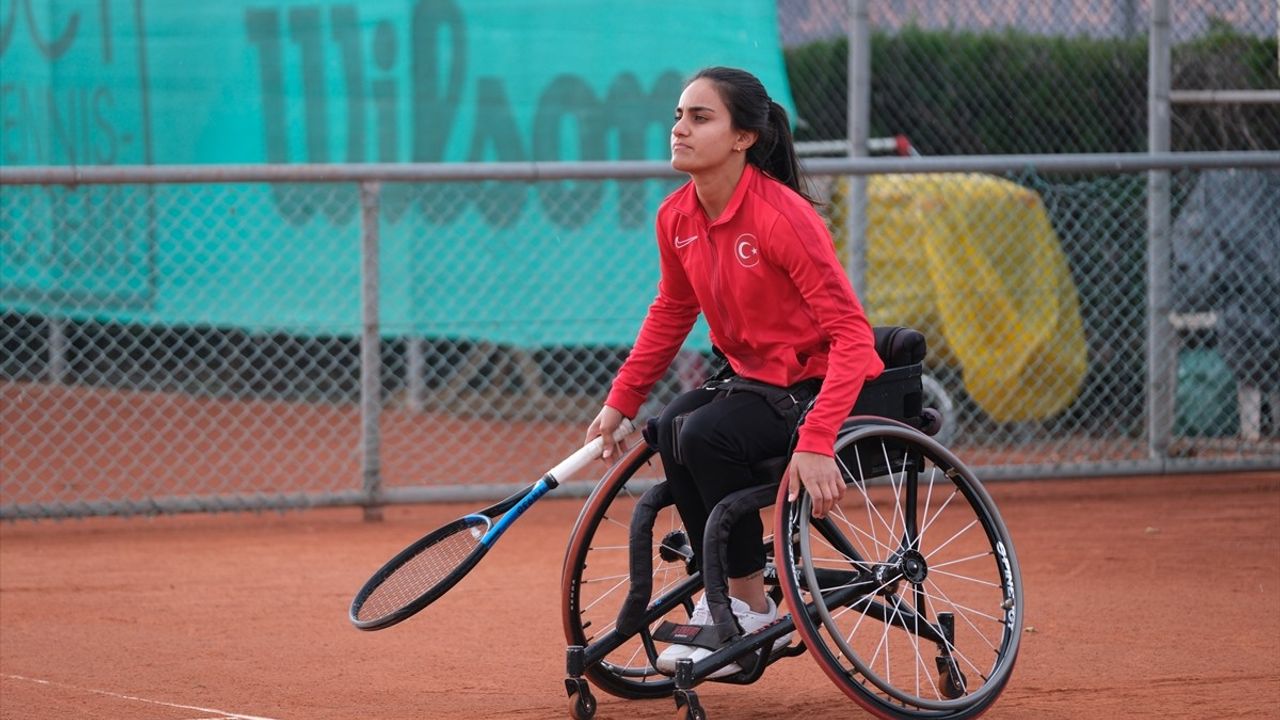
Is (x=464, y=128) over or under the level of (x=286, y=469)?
over

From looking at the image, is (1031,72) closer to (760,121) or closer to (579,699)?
(760,121)

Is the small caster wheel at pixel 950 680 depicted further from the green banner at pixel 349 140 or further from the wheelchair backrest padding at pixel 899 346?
the green banner at pixel 349 140

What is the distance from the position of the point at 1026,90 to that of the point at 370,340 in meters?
4.32

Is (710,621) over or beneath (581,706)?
over

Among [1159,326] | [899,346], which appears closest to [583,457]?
[899,346]

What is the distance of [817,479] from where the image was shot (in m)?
3.40

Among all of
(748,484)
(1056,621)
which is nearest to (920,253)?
(1056,621)

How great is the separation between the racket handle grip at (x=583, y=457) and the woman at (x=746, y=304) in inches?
8.0

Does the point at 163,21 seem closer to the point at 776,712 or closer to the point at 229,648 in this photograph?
the point at 229,648

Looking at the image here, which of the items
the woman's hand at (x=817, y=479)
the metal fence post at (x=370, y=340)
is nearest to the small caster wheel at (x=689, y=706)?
the woman's hand at (x=817, y=479)

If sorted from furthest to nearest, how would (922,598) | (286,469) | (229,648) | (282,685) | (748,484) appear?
(286,469) < (229,648) < (282,685) < (922,598) < (748,484)

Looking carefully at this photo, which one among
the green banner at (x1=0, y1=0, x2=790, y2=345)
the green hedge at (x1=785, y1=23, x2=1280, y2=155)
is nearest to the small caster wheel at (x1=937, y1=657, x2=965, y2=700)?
the green banner at (x1=0, y1=0, x2=790, y2=345)

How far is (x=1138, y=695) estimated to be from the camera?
158 inches

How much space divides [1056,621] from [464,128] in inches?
185
